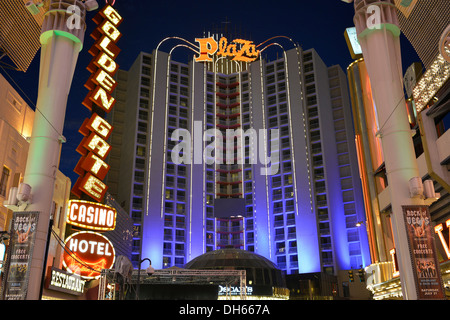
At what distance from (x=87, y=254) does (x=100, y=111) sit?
43.9 ft

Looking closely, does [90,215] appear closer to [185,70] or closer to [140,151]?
[140,151]

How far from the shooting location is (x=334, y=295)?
7625 cm

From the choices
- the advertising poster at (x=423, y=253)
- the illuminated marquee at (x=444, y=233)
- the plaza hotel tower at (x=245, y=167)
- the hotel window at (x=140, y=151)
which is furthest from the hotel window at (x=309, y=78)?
the advertising poster at (x=423, y=253)

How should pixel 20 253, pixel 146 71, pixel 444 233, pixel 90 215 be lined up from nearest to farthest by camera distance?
pixel 20 253 < pixel 444 233 < pixel 90 215 < pixel 146 71

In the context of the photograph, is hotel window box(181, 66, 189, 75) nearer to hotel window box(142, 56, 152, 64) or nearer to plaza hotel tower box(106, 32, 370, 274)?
plaza hotel tower box(106, 32, 370, 274)

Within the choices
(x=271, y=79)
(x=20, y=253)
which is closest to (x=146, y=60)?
(x=271, y=79)

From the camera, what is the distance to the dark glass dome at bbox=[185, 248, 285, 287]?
193 feet

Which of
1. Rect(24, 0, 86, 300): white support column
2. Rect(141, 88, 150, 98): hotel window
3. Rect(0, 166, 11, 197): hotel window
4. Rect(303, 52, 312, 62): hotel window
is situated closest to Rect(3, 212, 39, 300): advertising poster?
Rect(24, 0, 86, 300): white support column

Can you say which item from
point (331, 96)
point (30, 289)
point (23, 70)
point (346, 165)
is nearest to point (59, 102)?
point (30, 289)

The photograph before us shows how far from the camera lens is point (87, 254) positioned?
29438mm

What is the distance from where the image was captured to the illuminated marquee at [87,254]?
2841 cm

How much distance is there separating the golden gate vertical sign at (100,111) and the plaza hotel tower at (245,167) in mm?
46257

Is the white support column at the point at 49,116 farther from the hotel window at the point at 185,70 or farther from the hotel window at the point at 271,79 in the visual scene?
the hotel window at the point at 271,79

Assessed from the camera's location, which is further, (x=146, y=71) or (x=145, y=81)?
(x=146, y=71)
